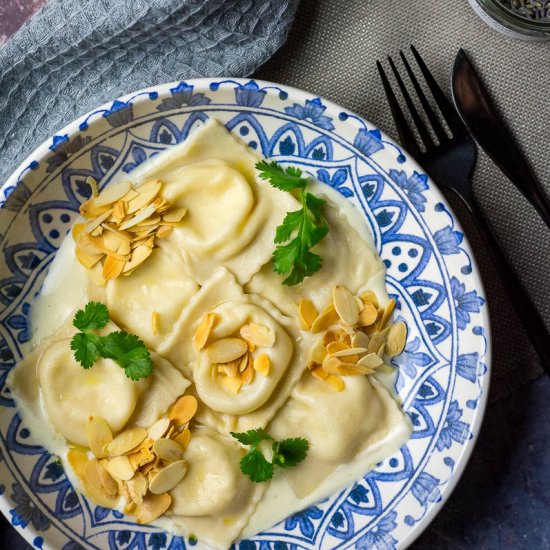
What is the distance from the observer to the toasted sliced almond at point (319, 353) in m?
2.03

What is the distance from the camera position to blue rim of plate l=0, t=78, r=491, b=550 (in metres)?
1.95

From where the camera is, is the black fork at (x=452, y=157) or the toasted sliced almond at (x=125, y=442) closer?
the toasted sliced almond at (x=125, y=442)

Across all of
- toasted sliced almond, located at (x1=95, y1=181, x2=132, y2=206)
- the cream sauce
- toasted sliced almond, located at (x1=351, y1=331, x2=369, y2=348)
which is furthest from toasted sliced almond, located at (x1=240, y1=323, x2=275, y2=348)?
toasted sliced almond, located at (x1=95, y1=181, x2=132, y2=206)

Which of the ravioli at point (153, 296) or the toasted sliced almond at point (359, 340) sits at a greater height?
the ravioli at point (153, 296)

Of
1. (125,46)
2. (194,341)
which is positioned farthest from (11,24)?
(194,341)

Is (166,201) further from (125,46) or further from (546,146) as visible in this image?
(546,146)

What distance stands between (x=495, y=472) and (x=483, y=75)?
1.42 meters

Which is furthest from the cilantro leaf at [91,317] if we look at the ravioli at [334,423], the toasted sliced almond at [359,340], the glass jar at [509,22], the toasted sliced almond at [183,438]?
the glass jar at [509,22]

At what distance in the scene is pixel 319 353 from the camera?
2.04 meters

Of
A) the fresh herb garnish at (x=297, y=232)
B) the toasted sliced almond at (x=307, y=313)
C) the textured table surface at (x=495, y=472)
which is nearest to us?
the fresh herb garnish at (x=297, y=232)

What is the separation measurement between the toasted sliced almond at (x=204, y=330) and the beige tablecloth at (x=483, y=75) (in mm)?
882

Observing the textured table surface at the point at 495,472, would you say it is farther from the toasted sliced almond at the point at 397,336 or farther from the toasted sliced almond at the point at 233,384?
the toasted sliced almond at the point at 233,384

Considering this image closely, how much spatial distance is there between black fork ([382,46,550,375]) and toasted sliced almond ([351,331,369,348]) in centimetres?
55

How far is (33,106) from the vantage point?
7.53 feet
